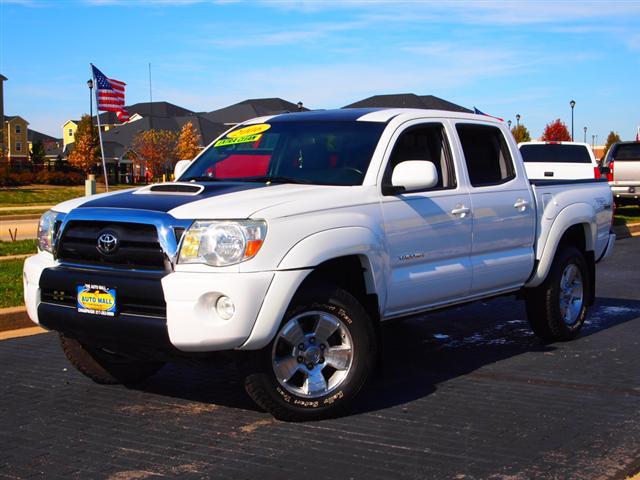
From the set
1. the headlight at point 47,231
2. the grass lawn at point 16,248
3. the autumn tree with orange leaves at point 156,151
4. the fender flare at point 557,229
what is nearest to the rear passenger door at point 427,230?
the fender flare at point 557,229

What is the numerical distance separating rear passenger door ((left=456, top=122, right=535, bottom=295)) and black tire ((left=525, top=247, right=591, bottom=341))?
0.50 metres

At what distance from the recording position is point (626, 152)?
25.6 metres

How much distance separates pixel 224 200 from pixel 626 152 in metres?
22.0

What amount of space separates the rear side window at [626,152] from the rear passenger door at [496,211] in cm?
1878

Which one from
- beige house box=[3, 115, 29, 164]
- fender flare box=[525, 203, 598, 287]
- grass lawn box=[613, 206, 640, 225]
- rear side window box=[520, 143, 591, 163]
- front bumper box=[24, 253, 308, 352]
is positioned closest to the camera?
front bumper box=[24, 253, 308, 352]

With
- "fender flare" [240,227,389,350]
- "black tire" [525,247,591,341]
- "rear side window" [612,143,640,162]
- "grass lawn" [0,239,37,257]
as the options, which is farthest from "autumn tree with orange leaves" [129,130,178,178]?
"fender flare" [240,227,389,350]

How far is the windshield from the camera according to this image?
6406 millimetres

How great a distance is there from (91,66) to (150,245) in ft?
95.0

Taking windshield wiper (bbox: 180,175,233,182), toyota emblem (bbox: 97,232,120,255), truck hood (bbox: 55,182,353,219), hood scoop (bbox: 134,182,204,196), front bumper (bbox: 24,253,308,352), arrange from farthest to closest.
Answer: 1. windshield wiper (bbox: 180,175,233,182)
2. hood scoop (bbox: 134,182,204,196)
3. toyota emblem (bbox: 97,232,120,255)
4. truck hood (bbox: 55,182,353,219)
5. front bumper (bbox: 24,253,308,352)

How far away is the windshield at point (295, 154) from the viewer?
252 inches

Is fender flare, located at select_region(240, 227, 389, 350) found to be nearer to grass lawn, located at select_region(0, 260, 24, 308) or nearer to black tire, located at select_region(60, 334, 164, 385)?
black tire, located at select_region(60, 334, 164, 385)

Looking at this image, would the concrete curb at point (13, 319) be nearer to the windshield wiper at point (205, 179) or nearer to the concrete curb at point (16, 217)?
the windshield wiper at point (205, 179)

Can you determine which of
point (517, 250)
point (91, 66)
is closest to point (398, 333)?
point (517, 250)

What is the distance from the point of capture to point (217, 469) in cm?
483
